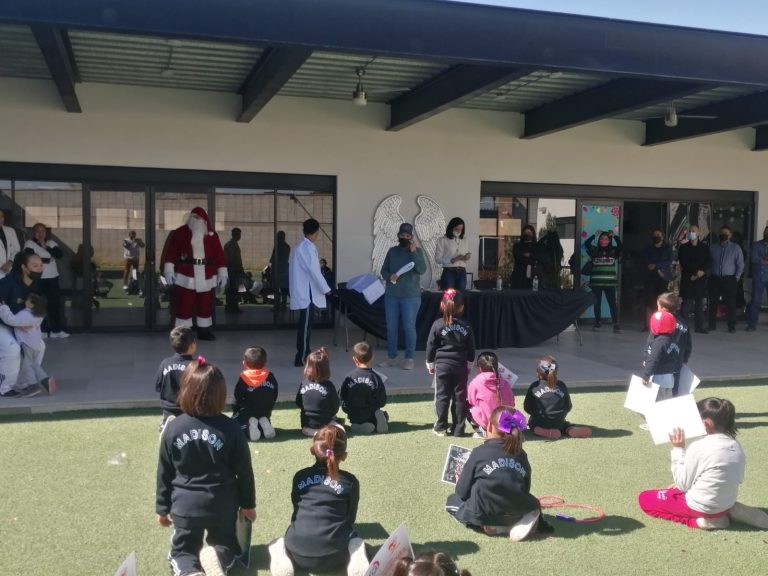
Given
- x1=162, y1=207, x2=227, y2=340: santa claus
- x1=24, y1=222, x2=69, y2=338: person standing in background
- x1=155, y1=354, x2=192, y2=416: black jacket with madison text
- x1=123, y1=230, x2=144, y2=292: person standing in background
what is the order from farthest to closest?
x1=123, y1=230, x2=144, y2=292: person standing in background
x1=24, y1=222, x2=69, y2=338: person standing in background
x1=162, y1=207, x2=227, y2=340: santa claus
x1=155, y1=354, x2=192, y2=416: black jacket with madison text

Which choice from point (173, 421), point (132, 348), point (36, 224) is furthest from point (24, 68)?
point (173, 421)

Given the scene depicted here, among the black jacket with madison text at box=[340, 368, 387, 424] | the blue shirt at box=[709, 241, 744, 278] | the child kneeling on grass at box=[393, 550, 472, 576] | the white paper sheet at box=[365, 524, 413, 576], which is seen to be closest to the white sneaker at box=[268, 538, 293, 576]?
the white paper sheet at box=[365, 524, 413, 576]

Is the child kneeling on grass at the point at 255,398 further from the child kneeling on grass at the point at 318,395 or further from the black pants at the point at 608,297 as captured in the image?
the black pants at the point at 608,297

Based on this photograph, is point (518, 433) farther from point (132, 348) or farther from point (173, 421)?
point (132, 348)

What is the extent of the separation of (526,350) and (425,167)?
3902 millimetres

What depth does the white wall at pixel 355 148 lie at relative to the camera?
11.4 meters

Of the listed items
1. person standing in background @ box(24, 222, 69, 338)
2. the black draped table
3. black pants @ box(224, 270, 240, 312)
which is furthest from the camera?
black pants @ box(224, 270, 240, 312)

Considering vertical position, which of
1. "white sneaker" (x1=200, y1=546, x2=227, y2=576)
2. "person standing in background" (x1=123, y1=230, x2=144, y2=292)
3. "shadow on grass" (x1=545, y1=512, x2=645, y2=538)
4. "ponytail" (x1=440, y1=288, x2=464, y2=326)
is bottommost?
"shadow on grass" (x1=545, y1=512, x2=645, y2=538)

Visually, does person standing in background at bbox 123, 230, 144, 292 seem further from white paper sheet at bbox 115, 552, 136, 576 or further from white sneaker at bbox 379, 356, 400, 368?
white paper sheet at bbox 115, 552, 136, 576

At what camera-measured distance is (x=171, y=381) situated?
5.68 m

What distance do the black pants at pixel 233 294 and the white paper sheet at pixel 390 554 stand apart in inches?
387

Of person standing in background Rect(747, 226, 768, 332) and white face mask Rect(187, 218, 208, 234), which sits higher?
white face mask Rect(187, 218, 208, 234)

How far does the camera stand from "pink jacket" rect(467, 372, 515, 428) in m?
6.20

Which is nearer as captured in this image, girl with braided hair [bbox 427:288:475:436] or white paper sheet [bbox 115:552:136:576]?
white paper sheet [bbox 115:552:136:576]
